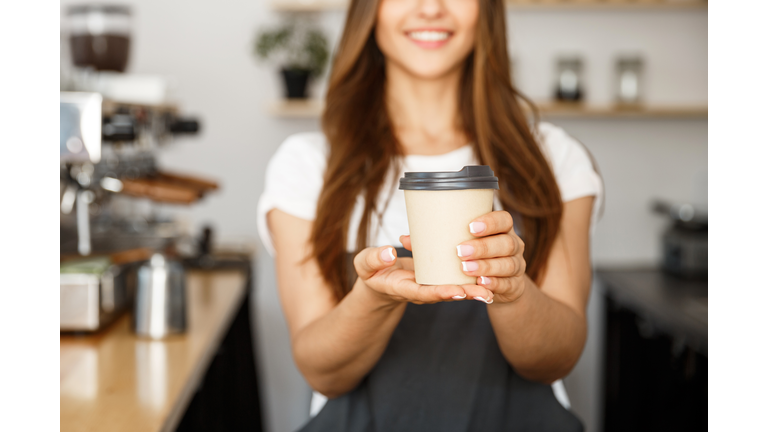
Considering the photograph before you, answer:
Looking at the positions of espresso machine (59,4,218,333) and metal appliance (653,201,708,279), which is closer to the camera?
espresso machine (59,4,218,333)

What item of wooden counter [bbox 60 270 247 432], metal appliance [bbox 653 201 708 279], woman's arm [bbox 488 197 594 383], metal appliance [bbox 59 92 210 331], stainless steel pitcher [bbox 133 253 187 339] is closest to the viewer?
woman's arm [bbox 488 197 594 383]

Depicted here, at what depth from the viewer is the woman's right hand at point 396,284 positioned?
0.69m

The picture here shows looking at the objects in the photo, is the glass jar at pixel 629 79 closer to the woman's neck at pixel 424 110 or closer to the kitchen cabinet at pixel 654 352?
the kitchen cabinet at pixel 654 352

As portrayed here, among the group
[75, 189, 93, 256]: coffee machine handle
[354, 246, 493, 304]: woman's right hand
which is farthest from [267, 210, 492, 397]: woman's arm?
[75, 189, 93, 256]: coffee machine handle

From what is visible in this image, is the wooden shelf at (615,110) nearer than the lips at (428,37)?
No

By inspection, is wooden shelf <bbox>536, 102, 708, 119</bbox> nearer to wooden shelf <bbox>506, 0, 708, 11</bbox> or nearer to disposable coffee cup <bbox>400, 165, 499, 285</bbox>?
wooden shelf <bbox>506, 0, 708, 11</bbox>

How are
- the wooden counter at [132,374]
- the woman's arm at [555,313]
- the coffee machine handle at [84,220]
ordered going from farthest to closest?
the coffee machine handle at [84,220]
the wooden counter at [132,374]
the woman's arm at [555,313]

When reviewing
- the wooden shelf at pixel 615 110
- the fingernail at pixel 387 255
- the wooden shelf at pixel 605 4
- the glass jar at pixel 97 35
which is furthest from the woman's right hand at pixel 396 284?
the wooden shelf at pixel 605 4

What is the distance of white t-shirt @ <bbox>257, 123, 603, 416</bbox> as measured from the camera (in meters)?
1.20

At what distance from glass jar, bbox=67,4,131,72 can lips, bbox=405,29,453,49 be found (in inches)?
42.0

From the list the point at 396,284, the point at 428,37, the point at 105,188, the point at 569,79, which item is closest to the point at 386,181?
the point at 428,37

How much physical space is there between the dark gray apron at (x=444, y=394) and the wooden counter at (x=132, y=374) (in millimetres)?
269

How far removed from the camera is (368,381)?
3.90 ft
